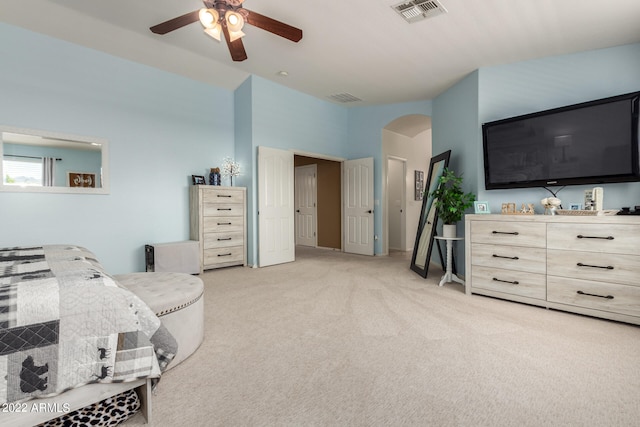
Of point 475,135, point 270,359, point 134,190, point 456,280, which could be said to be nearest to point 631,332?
point 456,280

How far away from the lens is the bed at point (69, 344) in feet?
3.69

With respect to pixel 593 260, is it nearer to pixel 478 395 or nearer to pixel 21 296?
pixel 478 395

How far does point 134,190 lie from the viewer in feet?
13.4

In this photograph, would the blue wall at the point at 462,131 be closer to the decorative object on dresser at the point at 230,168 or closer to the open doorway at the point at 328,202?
the open doorway at the point at 328,202

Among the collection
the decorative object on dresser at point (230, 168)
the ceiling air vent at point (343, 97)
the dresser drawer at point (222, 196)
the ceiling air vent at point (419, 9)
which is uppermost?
the ceiling air vent at point (343, 97)

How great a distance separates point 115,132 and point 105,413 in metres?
3.61

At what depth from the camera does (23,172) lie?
3348mm

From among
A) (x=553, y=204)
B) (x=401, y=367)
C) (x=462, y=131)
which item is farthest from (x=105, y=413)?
(x=462, y=131)

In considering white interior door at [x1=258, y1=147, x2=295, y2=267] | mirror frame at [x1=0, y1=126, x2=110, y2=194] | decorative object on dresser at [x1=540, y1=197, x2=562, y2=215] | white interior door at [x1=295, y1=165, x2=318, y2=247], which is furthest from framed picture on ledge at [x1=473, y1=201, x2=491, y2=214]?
mirror frame at [x1=0, y1=126, x2=110, y2=194]

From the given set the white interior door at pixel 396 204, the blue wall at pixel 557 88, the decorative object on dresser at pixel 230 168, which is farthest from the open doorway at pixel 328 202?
the blue wall at pixel 557 88

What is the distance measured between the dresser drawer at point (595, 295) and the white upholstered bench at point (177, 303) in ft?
10.1

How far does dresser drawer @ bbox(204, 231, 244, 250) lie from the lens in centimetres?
444

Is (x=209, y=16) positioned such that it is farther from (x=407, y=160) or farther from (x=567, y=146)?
(x=407, y=160)

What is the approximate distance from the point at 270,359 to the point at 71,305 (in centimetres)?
114
